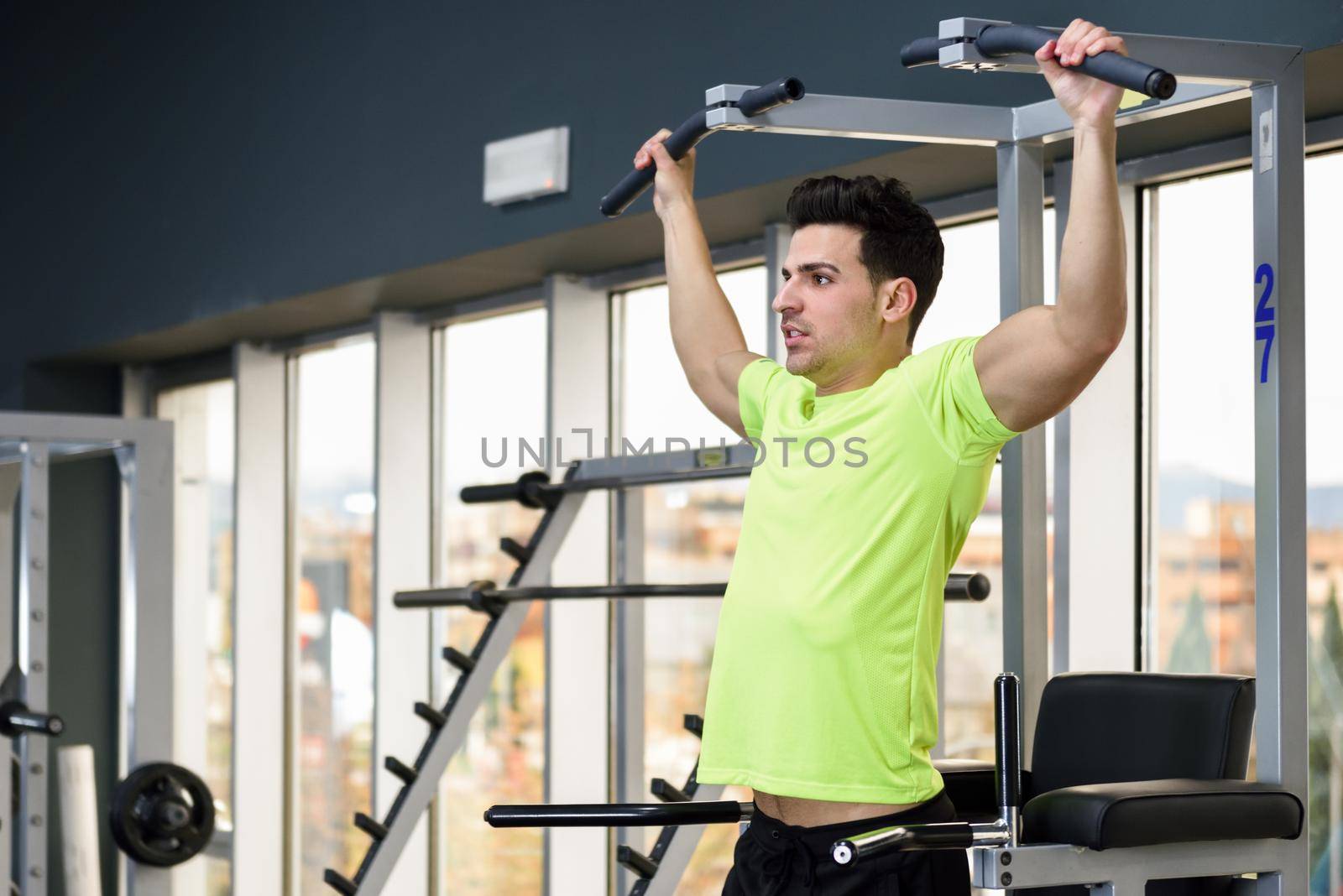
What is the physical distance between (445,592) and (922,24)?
53.3 inches

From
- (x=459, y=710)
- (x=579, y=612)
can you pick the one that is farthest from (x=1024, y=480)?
(x=579, y=612)

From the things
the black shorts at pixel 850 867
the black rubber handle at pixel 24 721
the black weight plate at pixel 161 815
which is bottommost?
the black weight plate at pixel 161 815

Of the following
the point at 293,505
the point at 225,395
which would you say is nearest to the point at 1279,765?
the point at 293,505

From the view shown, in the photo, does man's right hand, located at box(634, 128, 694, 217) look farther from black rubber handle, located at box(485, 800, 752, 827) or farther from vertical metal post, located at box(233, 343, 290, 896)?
vertical metal post, located at box(233, 343, 290, 896)

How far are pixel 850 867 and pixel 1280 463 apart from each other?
0.63 m

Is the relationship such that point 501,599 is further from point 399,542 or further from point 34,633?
point 399,542

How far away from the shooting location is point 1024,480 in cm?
205

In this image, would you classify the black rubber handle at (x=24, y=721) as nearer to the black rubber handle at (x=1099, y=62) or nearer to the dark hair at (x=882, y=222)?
the dark hair at (x=882, y=222)

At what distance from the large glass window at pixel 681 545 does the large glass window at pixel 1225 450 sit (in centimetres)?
105

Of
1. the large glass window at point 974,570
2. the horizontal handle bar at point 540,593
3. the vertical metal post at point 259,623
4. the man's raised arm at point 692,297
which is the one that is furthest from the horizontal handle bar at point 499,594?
the vertical metal post at point 259,623

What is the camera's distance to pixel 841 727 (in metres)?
1.62

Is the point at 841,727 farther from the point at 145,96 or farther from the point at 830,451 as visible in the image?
the point at 145,96

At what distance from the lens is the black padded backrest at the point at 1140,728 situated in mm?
1770

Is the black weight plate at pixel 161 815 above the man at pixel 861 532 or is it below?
below
